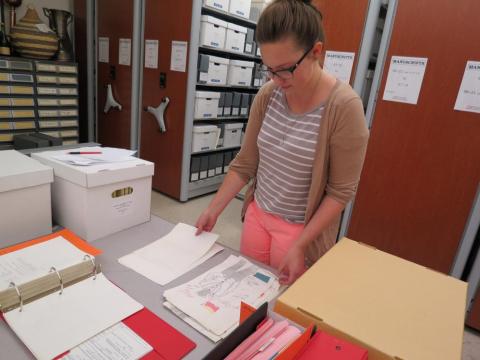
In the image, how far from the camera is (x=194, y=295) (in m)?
0.83

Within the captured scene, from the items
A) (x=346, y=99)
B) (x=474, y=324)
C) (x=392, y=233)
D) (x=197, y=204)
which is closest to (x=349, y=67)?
(x=392, y=233)

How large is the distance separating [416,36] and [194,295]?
70.0 inches

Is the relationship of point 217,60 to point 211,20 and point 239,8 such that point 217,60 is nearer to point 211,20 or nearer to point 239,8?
point 211,20

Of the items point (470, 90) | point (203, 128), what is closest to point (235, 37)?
point (203, 128)

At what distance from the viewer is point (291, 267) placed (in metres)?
0.94

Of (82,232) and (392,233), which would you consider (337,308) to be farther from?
(392,233)

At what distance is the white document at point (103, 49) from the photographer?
331 centimetres

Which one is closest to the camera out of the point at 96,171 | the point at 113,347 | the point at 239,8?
the point at 113,347

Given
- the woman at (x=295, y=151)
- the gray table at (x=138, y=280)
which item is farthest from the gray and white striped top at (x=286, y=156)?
the gray table at (x=138, y=280)

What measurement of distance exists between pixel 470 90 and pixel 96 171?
1810mm

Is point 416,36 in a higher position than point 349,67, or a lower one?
higher

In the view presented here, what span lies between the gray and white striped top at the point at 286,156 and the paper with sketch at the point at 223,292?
9.4 inches

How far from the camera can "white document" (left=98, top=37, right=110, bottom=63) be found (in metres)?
3.31

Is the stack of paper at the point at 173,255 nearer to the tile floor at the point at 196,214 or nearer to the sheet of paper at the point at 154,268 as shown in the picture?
the sheet of paper at the point at 154,268
